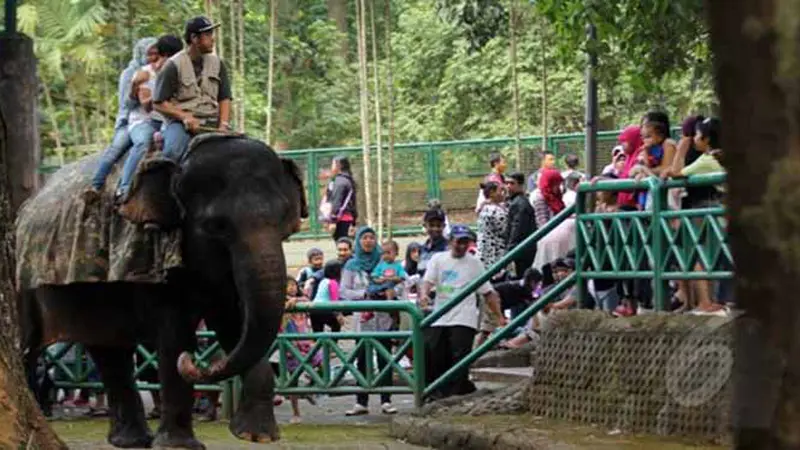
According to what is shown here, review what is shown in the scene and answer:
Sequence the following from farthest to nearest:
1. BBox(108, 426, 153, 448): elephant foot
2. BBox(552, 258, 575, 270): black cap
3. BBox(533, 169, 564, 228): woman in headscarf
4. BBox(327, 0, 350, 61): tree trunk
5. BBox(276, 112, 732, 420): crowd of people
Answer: BBox(327, 0, 350, 61): tree trunk
BBox(533, 169, 564, 228): woman in headscarf
BBox(552, 258, 575, 270): black cap
BBox(108, 426, 153, 448): elephant foot
BBox(276, 112, 732, 420): crowd of people

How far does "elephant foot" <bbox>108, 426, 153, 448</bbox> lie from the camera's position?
13.9 meters

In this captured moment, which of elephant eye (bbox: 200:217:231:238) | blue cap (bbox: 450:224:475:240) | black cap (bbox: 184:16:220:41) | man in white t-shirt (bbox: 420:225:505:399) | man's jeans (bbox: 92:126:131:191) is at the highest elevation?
black cap (bbox: 184:16:220:41)

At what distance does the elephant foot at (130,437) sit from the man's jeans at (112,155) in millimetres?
1790

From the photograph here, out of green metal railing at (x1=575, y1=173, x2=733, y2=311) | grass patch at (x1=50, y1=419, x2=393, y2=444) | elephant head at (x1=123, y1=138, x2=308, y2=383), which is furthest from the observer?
grass patch at (x1=50, y1=419, x2=393, y2=444)

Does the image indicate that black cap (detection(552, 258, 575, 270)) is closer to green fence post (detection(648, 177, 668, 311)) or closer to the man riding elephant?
green fence post (detection(648, 177, 668, 311))

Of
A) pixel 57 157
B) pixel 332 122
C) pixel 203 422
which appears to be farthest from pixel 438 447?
pixel 332 122

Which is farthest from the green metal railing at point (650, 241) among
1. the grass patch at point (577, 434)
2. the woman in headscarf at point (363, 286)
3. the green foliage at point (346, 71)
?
the green foliage at point (346, 71)

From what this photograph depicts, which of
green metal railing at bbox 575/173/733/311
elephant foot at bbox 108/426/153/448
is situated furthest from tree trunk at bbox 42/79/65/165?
green metal railing at bbox 575/173/733/311

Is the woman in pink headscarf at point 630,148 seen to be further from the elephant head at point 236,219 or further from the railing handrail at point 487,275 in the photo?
the elephant head at point 236,219

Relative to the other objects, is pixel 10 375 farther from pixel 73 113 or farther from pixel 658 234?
pixel 73 113

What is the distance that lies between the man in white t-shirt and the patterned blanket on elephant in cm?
340

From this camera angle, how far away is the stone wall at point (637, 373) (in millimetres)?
12406

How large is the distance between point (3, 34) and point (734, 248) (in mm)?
10445

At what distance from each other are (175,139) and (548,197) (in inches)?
224
